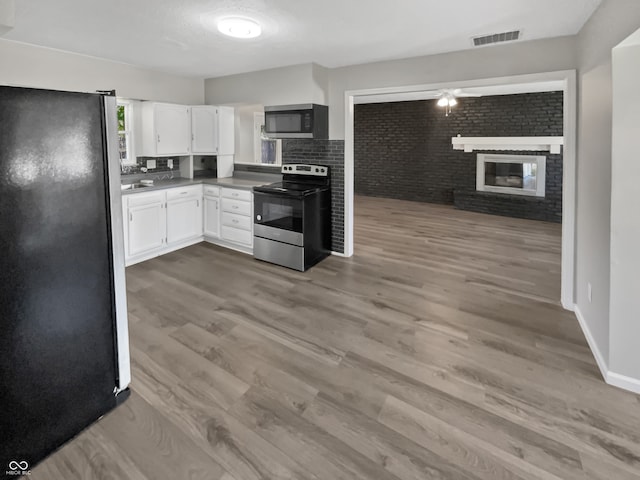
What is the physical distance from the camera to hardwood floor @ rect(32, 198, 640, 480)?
1.72 m

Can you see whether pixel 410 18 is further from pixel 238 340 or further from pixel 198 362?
pixel 198 362

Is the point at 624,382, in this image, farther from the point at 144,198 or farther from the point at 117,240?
the point at 144,198

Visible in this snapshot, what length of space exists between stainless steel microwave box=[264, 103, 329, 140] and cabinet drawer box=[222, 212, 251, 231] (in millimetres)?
1118

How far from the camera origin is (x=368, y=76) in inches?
169

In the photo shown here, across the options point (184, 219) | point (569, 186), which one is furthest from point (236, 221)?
point (569, 186)

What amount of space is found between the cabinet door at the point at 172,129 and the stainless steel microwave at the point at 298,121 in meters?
1.28

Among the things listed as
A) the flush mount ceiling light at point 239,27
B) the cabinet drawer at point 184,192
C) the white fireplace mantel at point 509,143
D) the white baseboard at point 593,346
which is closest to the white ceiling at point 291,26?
the flush mount ceiling light at point 239,27

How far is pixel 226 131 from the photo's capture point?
5.51 meters

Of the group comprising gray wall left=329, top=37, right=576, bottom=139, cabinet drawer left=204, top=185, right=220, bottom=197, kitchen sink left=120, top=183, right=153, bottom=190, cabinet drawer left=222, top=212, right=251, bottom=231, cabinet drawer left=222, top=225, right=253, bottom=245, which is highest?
gray wall left=329, top=37, right=576, bottom=139

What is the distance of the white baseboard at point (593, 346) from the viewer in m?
2.35

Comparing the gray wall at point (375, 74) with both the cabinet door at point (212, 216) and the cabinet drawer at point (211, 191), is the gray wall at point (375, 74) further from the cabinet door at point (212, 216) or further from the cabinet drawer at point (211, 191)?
the cabinet door at point (212, 216)

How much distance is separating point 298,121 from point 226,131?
5.10 feet
